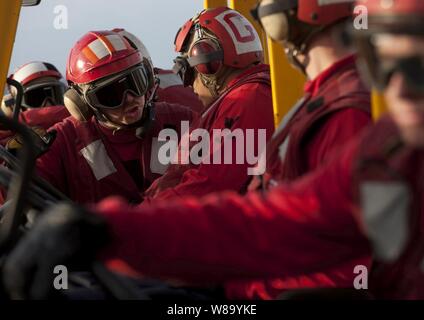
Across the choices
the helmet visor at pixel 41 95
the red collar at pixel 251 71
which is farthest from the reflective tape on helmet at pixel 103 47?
the helmet visor at pixel 41 95

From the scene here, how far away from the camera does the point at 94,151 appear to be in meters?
5.84

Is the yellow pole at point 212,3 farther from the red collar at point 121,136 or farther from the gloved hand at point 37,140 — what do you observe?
the gloved hand at point 37,140

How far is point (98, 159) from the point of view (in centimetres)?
583

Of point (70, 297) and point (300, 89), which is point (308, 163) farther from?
point (300, 89)

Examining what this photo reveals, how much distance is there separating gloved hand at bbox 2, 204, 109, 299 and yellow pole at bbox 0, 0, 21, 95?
2.66 m

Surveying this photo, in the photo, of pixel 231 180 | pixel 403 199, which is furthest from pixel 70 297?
pixel 231 180

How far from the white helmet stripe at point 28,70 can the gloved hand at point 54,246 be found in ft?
23.0

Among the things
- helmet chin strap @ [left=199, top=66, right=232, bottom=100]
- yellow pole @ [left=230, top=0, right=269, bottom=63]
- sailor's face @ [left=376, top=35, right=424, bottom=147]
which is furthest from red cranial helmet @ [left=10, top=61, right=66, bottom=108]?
sailor's face @ [left=376, top=35, right=424, bottom=147]

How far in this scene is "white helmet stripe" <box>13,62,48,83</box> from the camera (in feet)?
30.3

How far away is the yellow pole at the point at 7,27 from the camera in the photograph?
4859 mm

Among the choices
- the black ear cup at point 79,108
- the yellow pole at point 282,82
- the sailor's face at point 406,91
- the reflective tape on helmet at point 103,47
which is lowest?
the black ear cup at point 79,108

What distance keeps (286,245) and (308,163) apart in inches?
37.3

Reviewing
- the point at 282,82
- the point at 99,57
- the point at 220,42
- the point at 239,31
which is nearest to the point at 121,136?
the point at 99,57
